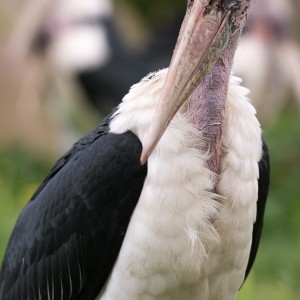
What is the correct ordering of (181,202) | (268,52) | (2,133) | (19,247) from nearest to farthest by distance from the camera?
(181,202)
(19,247)
(268,52)
(2,133)

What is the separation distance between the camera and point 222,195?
14.4 feet

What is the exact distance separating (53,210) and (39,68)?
6938mm

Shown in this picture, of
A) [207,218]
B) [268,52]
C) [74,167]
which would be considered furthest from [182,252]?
[268,52]

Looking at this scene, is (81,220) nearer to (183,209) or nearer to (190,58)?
(183,209)

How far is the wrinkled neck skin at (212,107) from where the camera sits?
14.4 feet

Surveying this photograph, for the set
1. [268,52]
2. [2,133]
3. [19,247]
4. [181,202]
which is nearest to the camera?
[181,202]

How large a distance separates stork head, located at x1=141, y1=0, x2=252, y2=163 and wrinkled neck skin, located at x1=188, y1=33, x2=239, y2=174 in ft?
0.39

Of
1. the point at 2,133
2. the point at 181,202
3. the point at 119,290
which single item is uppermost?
the point at 181,202

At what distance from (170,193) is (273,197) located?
441 centimetres

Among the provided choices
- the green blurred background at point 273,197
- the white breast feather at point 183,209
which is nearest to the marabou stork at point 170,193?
the white breast feather at point 183,209

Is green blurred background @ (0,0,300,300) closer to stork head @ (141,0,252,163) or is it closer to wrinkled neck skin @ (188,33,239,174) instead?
wrinkled neck skin @ (188,33,239,174)

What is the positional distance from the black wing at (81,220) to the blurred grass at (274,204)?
1457 millimetres

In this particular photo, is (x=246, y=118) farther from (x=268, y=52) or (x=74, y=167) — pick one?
(x=268, y=52)

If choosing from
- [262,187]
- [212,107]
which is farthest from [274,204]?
[212,107]
